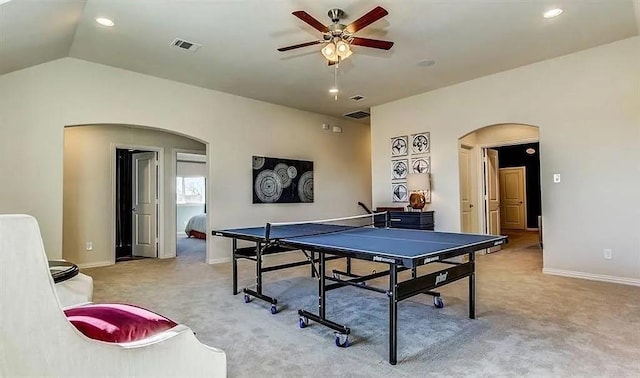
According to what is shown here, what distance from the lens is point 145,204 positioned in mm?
6809

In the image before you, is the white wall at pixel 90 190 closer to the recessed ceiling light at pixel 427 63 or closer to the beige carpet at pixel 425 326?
the beige carpet at pixel 425 326

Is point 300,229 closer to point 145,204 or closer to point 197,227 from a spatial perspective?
point 145,204

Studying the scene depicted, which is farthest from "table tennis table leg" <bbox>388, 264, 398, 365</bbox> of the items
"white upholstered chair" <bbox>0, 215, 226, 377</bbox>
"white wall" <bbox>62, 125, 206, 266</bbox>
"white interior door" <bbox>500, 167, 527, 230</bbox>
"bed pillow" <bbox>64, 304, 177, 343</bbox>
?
"white interior door" <bbox>500, 167, 527, 230</bbox>

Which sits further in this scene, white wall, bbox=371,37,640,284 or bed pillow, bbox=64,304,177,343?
white wall, bbox=371,37,640,284

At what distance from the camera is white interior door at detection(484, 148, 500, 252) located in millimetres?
6758

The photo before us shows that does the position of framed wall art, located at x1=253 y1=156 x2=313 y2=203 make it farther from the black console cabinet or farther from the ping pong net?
the ping pong net

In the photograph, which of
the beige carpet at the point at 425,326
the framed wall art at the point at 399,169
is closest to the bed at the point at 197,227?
the beige carpet at the point at 425,326

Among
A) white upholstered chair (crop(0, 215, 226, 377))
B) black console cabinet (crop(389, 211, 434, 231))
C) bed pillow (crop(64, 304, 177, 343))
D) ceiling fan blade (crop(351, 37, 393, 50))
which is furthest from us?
black console cabinet (crop(389, 211, 434, 231))

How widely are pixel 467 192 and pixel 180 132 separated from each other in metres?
5.05

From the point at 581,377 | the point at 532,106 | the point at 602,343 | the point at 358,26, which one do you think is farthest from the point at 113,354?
the point at 532,106

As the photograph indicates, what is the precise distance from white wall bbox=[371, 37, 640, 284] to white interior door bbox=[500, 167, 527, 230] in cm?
692

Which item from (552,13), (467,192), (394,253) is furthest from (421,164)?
(394,253)

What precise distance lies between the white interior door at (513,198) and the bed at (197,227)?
30.1ft

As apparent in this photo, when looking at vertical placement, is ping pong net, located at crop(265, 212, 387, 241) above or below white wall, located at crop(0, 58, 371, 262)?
below
